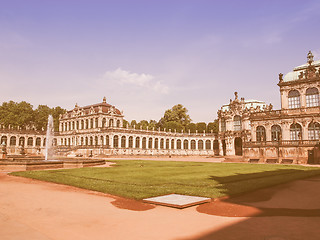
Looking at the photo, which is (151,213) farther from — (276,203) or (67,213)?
(276,203)

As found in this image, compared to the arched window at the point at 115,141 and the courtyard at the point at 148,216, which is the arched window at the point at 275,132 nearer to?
the courtyard at the point at 148,216

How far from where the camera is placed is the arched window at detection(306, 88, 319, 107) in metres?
49.0

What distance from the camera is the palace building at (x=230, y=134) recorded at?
4559cm

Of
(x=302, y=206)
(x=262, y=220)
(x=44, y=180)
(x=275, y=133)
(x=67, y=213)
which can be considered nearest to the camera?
(x=262, y=220)

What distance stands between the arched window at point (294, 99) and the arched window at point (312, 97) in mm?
1709

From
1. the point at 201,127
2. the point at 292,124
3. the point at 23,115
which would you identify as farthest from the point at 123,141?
the point at 292,124

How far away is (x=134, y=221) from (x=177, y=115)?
332 ft

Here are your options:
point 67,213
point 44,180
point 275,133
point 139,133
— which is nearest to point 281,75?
point 275,133

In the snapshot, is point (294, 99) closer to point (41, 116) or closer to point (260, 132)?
point (260, 132)

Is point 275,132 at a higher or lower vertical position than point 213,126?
lower

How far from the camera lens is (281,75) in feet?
172

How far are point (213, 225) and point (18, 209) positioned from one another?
21.6 ft

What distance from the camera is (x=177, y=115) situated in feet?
355

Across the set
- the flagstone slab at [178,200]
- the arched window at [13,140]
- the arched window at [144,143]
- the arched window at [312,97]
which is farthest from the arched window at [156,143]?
the flagstone slab at [178,200]
